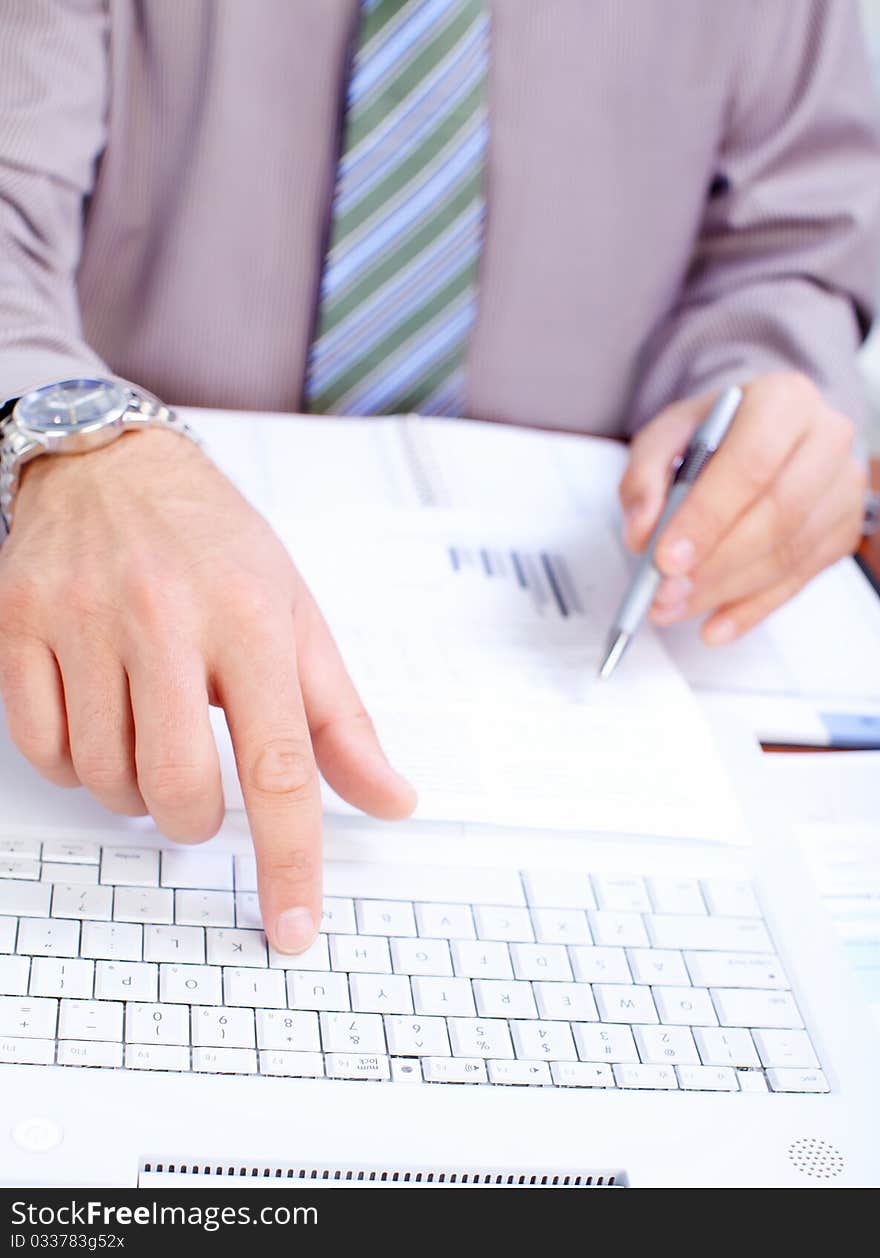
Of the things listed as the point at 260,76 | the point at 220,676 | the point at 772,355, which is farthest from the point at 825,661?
the point at 260,76

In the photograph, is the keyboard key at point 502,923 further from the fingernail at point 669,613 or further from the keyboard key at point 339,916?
the fingernail at point 669,613

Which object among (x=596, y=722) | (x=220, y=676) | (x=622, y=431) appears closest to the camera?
(x=220, y=676)

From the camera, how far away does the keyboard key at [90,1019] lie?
1.42 feet

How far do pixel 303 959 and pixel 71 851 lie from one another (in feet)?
0.35

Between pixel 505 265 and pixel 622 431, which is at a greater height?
pixel 505 265

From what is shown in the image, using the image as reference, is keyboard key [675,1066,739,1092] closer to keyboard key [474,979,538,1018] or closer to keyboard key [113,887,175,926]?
keyboard key [474,979,538,1018]

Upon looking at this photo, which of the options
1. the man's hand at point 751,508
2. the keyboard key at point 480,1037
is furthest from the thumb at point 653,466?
the keyboard key at point 480,1037

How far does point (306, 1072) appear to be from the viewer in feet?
1.43

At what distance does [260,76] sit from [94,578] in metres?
0.47

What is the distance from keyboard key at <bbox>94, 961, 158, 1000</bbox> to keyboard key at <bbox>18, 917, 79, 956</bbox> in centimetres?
1

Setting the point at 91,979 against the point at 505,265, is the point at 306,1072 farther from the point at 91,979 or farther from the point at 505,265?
the point at 505,265

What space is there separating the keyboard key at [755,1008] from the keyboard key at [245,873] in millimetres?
190

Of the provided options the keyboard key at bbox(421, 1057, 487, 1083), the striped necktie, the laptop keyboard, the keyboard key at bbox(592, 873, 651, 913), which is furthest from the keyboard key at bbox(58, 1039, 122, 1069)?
the striped necktie
